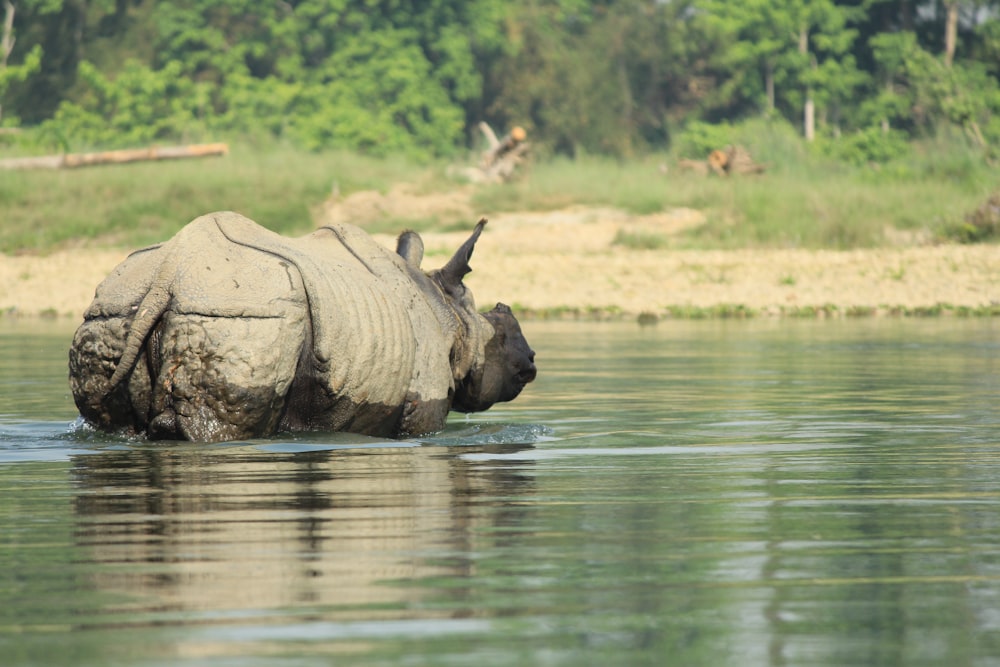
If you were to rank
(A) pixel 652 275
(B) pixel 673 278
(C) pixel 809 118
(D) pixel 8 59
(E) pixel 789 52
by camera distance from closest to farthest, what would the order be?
(B) pixel 673 278 < (A) pixel 652 275 < (E) pixel 789 52 < (C) pixel 809 118 < (D) pixel 8 59

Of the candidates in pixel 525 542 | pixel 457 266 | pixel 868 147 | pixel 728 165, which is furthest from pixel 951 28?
pixel 525 542

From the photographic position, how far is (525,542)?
5520 mm

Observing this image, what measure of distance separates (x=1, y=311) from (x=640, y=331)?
9.31m

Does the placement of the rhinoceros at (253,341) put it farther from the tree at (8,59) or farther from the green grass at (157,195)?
the tree at (8,59)

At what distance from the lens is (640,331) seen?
19.5 m

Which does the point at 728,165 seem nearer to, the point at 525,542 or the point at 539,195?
the point at 539,195

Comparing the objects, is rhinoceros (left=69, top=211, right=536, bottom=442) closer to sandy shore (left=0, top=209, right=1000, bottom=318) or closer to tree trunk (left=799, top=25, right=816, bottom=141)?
sandy shore (left=0, top=209, right=1000, bottom=318)

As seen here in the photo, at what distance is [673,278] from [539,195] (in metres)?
7.88

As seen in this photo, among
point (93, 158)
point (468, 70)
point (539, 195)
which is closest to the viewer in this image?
point (539, 195)

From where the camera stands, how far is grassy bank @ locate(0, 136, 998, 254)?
93.9ft

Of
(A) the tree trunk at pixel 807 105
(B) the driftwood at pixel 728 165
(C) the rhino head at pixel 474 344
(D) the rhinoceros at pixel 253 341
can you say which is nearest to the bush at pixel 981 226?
(B) the driftwood at pixel 728 165

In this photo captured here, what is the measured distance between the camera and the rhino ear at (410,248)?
9.38 metres

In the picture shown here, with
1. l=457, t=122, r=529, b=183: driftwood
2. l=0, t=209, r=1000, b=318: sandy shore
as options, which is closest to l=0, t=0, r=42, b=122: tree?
l=457, t=122, r=529, b=183: driftwood

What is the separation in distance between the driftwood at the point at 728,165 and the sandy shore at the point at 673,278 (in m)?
6.43
